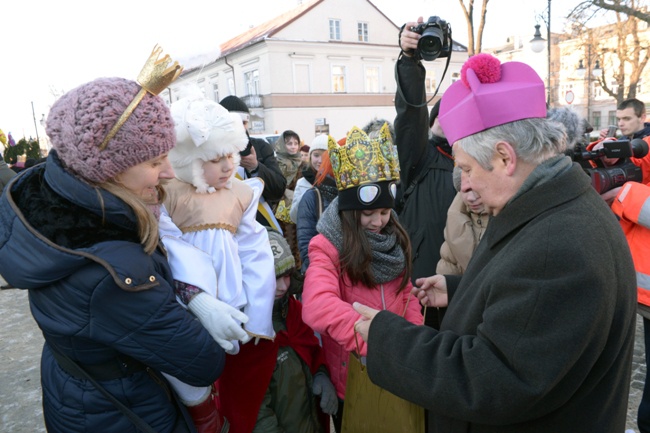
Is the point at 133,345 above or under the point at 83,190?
under

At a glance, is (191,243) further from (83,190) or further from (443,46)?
(443,46)

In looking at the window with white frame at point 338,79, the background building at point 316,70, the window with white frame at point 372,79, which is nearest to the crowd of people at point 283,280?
the background building at point 316,70

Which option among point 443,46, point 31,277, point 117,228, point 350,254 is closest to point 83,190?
point 117,228

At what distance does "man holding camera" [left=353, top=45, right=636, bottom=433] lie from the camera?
109 cm

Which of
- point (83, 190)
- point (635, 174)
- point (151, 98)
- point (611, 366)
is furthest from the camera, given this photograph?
point (635, 174)

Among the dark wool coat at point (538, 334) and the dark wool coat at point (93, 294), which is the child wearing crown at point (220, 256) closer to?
the dark wool coat at point (93, 294)

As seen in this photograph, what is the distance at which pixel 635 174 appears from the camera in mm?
2820

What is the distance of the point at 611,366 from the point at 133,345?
1380mm

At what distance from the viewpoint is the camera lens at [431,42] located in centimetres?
237

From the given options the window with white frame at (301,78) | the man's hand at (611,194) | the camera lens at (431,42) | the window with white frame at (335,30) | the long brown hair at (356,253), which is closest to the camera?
the long brown hair at (356,253)

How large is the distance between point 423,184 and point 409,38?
88 cm

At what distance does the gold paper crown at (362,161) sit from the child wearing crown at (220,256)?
0.47 m

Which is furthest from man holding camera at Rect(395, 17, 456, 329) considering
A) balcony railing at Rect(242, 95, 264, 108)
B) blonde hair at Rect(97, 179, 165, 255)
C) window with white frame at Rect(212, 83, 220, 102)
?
window with white frame at Rect(212, 83, 220, 102)

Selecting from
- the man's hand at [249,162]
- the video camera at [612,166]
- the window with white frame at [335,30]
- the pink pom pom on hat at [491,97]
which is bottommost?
the video camera at [612,166]
